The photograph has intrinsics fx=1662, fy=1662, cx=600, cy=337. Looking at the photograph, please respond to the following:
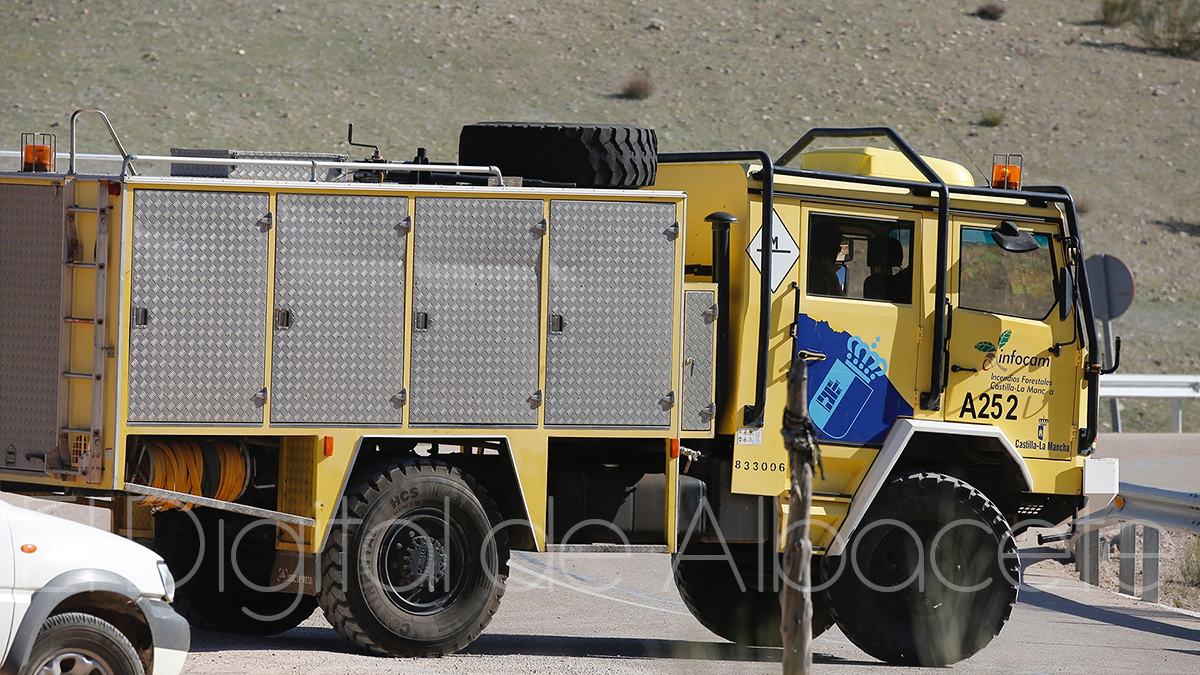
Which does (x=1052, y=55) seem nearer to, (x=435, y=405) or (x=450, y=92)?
(x=450, y=92)

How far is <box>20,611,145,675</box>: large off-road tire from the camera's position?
761 centimetres

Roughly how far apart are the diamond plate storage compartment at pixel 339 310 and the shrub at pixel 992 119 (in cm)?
4124

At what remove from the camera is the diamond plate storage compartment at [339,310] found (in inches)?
385

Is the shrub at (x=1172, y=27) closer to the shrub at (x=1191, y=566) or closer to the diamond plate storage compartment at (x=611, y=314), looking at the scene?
the shrub at (x=1191, y=566)

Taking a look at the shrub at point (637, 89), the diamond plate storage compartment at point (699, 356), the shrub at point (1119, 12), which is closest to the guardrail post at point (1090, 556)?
the diamond plate storage compartment at point (699, 356)

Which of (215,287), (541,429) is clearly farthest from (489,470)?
(215,287)

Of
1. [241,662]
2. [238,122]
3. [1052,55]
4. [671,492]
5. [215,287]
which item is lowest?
[241,662]

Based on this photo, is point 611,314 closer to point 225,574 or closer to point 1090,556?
point 225,574

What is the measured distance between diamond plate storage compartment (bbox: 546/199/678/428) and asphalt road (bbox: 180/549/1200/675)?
1653 mm

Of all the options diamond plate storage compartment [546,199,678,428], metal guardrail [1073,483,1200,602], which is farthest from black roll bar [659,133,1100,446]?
metal guardrail [1073,483,1200,602]

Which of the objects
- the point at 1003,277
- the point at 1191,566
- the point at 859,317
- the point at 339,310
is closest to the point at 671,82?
the point at 1191,566

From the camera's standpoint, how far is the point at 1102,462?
37.8 ft

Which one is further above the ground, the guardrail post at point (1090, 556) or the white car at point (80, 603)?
the white car at point (80, 603)

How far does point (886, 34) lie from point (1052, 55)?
18.9ft
